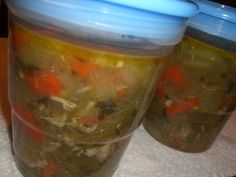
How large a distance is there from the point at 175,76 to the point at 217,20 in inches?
3.7

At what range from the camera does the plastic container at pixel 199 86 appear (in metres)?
0.36

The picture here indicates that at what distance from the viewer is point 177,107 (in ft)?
1.39

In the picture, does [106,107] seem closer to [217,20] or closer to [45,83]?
[45,83]

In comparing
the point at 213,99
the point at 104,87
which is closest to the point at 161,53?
the point at 104,87

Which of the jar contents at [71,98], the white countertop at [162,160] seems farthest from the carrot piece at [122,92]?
the white countertop at [162,160]

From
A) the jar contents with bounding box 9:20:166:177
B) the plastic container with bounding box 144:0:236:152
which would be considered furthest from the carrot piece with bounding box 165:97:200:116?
the jar contents with bounding box 9:20:166:177

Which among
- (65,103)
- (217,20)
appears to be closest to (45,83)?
(65,103)

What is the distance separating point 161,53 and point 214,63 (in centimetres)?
14

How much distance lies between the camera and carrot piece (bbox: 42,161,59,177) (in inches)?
11.6

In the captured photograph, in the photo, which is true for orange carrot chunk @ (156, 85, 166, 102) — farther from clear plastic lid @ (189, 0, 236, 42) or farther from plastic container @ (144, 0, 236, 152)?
clear plastic lid @ (189, 0, 236, 42)

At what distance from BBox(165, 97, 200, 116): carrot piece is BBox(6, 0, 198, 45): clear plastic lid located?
0.19 m

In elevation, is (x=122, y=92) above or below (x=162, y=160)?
above

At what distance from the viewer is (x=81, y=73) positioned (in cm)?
24

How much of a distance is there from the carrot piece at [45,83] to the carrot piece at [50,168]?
8 cm
